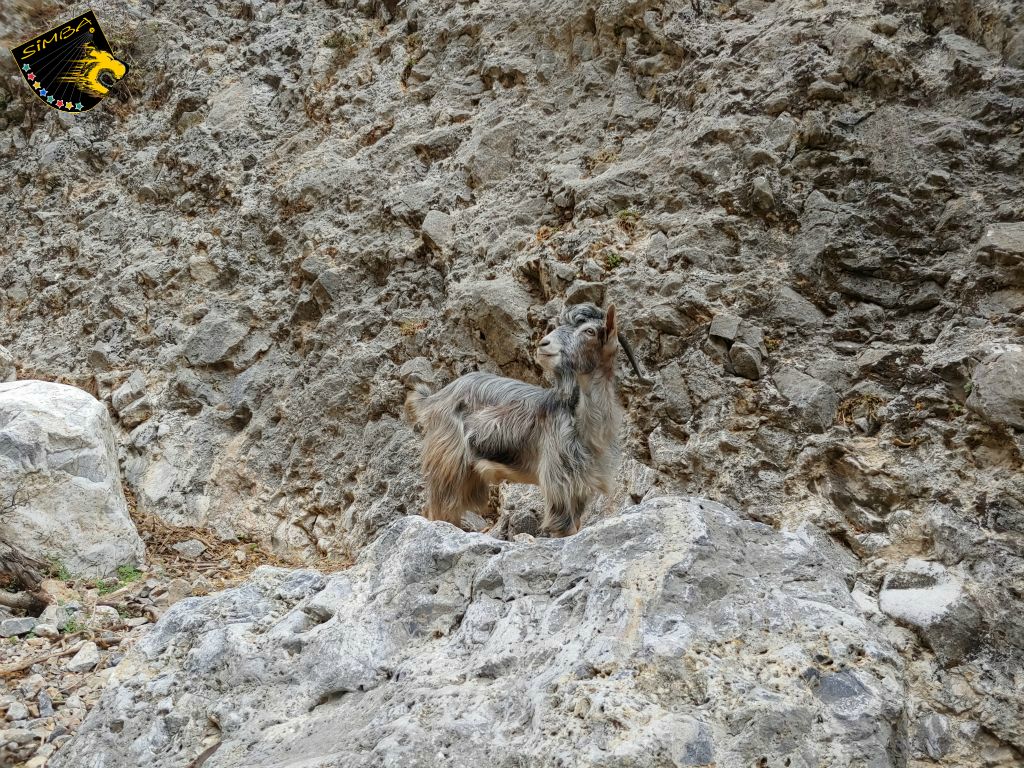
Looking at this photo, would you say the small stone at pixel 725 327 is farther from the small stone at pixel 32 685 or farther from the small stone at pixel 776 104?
the small stone at pixel 32 685

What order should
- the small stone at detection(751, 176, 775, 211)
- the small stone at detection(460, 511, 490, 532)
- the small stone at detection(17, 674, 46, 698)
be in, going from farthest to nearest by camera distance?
the small stone at detection(460, 511, 490, 532) < the small stone at detection(751, 176, 775, 211) < the small stone at detection(17, 674, 46, 698)

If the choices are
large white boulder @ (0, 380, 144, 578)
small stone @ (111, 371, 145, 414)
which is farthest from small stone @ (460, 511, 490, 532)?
small stone @ (111, 371, 145, 414)

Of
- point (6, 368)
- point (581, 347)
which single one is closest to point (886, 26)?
point (581, 347)

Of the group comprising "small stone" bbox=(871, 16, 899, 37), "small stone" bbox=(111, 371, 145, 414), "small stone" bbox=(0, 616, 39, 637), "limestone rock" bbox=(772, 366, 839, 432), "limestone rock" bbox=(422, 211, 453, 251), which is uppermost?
"small stone" bbox=(871, 16, 899, 37)

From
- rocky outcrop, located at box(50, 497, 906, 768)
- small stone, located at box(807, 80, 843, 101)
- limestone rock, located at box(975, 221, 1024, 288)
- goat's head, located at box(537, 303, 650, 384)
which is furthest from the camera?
small stone, located at box(807, 80, 843, 101)

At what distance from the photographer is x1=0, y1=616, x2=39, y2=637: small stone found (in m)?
3.78

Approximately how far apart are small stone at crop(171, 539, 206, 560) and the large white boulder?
1.66 ft

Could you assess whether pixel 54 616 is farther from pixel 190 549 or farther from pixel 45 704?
pixel 190 549

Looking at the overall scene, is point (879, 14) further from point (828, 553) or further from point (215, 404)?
point (215, 404)

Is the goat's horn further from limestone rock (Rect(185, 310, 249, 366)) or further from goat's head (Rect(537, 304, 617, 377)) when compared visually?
limestone rock (Rect(185, 310, 249, 366))

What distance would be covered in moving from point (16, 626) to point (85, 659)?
51 cm

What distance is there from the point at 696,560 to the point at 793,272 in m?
2.68

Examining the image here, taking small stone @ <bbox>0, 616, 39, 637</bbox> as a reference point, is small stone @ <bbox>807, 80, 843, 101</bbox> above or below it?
above

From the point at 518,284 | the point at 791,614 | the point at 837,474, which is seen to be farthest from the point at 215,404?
the point at 791,614
